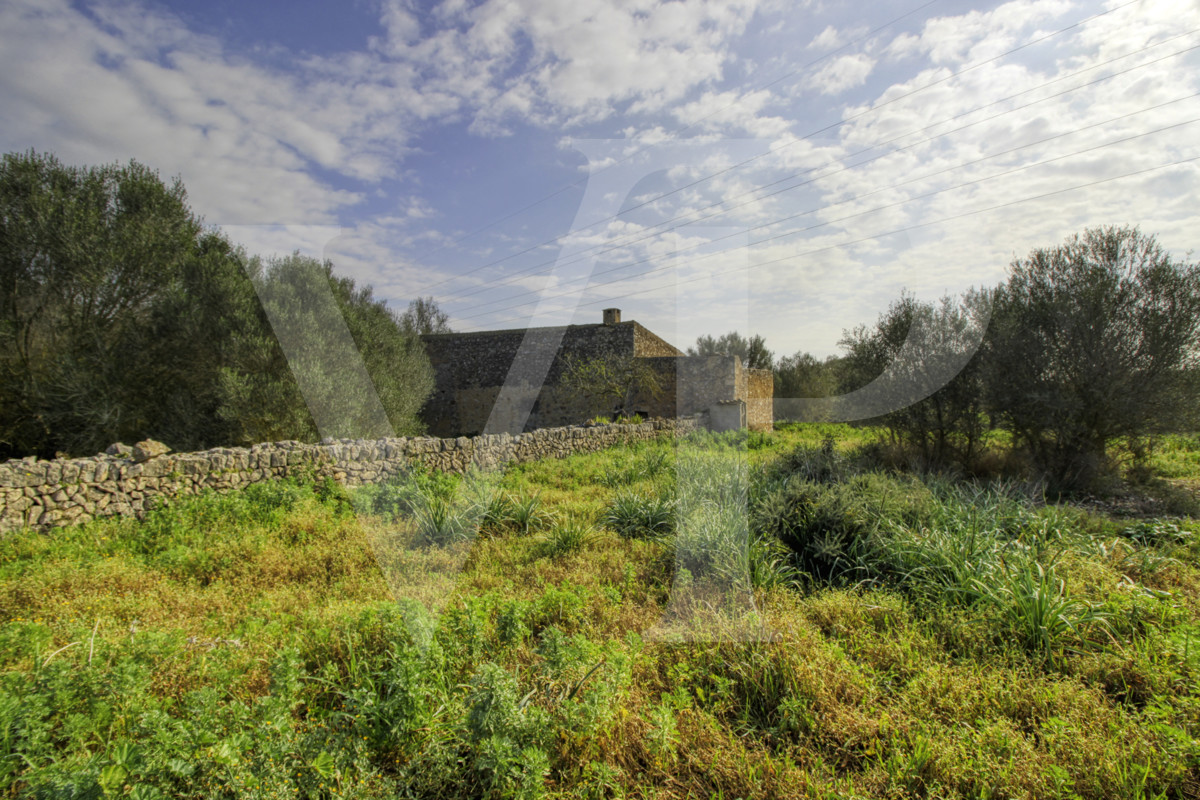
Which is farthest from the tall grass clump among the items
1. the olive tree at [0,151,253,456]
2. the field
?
the olive tree at [0,151,253,456]

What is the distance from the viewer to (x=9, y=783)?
1.97 meters

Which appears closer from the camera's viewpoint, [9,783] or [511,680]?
[9,783]

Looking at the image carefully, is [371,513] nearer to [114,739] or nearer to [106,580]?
Answer: [106,580]

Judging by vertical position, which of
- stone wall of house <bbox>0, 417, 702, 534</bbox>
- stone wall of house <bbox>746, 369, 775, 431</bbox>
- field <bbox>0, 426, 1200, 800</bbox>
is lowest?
field <bbox>0, 426, 1200, 800</bbox>

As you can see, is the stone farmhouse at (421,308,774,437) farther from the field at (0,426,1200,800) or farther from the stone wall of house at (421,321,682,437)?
the field at (0,426,1200,800)

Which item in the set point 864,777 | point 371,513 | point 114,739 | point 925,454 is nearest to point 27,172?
point 371,513

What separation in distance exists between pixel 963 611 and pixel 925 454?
31.5 feet

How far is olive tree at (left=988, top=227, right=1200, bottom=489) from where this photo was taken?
9.27m

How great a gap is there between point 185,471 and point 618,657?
7153 millimetres

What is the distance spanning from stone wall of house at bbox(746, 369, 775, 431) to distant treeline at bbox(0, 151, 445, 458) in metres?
14.5

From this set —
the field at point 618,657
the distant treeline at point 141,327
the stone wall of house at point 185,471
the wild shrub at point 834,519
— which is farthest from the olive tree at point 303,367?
the wild shrub at point 834,519

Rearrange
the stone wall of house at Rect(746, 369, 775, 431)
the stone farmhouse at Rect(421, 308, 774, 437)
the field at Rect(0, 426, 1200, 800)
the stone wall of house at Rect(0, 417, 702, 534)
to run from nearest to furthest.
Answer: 1. the field at Rect(0, 426, 1200, 800)
2. the stone wall of house at Rect(0, 417, 702, 534)
3. the stone farmhouse at Rect(421, 308, 774, 437)
4. the stone wall of house at Rect(746, 369, 775, 431)

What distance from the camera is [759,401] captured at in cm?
2133

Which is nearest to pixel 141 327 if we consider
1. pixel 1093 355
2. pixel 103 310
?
pixel 103 310
